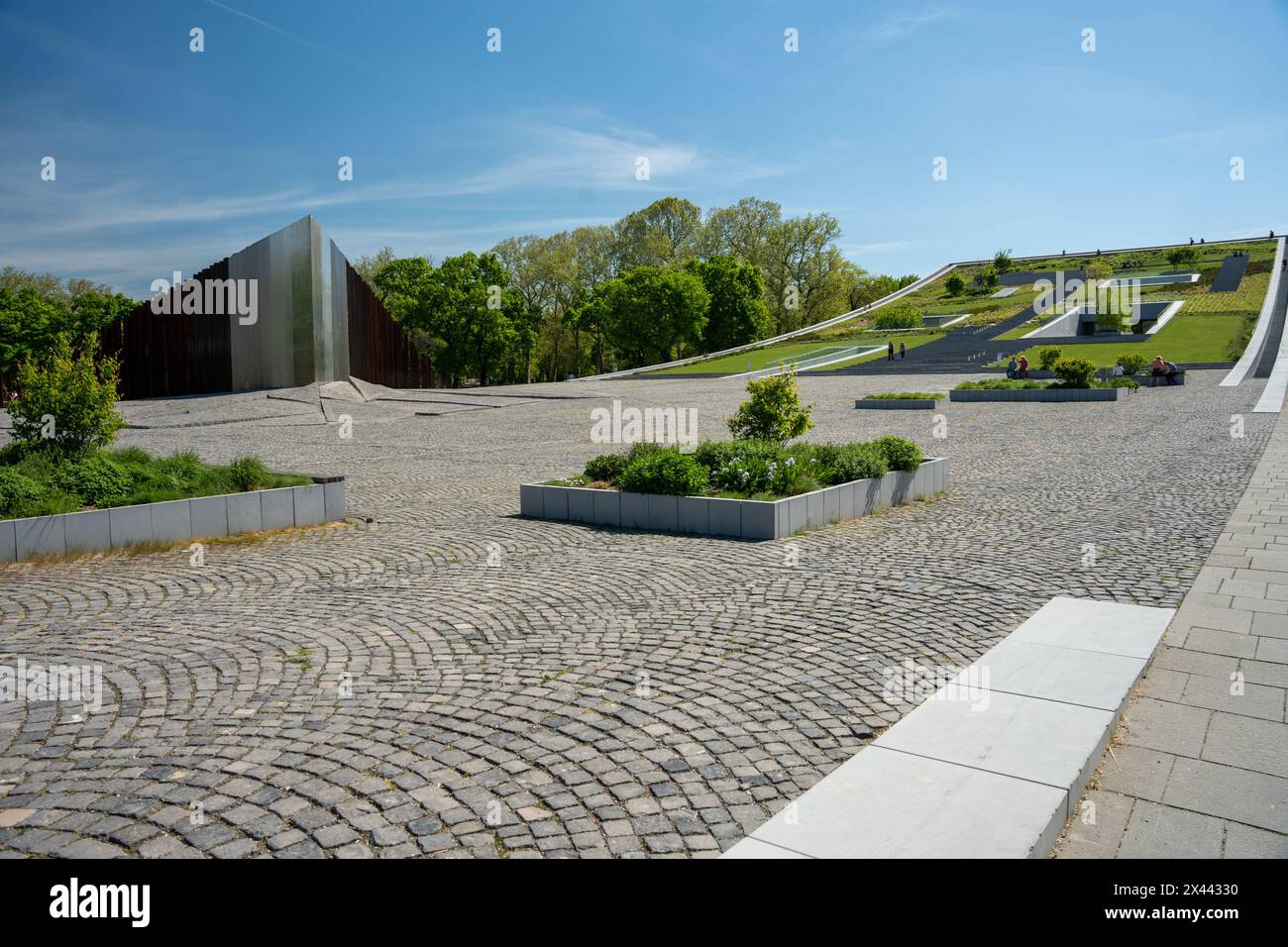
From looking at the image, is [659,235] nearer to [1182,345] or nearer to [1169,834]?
[1182,345]

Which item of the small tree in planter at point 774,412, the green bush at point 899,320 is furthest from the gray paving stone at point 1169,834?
the green bush at point 899,320

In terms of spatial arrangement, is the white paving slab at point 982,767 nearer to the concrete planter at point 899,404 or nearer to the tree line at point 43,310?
the concrete planter at point 899,404

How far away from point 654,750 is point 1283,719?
3.39 meters

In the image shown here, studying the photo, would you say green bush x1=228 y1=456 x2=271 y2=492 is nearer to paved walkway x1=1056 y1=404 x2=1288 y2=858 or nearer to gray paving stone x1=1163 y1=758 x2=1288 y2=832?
paved walkway x1=1056 y1=404 x2=1288 y2=858

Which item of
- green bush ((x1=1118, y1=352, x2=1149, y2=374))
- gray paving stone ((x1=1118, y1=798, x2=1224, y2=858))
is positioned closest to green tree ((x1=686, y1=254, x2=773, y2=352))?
green bush ((x1=1118, y1=352, x2=1149, y2=374))

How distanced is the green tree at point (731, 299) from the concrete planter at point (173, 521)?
57.1 metres

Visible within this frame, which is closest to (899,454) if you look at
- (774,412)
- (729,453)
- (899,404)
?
(774,412)

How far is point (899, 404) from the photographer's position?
28.1 metres

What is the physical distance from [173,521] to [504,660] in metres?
5.90

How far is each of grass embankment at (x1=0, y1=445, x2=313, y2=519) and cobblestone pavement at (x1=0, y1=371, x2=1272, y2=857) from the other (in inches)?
37.5

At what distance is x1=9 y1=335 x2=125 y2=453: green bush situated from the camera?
10.5 metres

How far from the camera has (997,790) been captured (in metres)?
3.82
